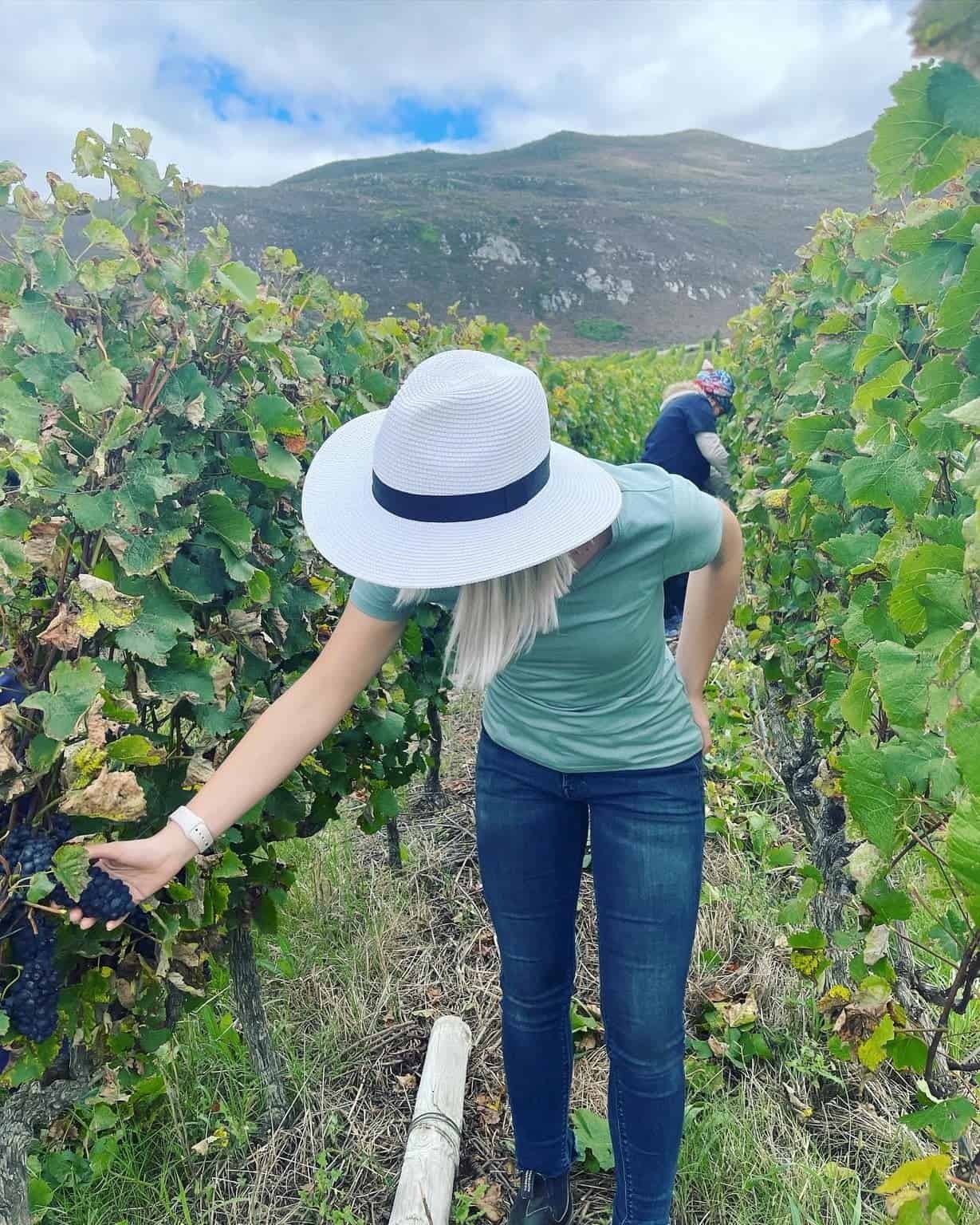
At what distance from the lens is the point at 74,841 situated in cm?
136

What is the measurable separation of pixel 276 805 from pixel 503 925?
60cm

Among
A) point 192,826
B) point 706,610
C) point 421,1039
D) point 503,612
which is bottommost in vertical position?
point 421,1039

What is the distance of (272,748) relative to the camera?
148 cm

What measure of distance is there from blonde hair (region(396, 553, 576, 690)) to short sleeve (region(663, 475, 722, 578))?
0.24 metres

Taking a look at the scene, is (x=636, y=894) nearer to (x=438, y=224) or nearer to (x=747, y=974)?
(x=747, y=974)

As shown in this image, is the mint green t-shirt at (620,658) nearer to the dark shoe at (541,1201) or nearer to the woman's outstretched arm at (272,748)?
the woman's outstretched arm at (272,748)

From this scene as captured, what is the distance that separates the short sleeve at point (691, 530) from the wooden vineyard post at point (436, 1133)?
1491 millimetres

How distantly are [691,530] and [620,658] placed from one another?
28 cm

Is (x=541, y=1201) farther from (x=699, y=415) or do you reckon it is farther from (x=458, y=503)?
(x=699, y=415)

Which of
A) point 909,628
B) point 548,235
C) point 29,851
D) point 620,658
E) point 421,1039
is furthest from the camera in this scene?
point 548,235

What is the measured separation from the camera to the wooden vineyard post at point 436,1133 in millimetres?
1972

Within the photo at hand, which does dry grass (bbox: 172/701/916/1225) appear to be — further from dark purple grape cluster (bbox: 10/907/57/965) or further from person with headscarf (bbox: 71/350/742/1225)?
dark purple grape cluster (bbox: 10/907/57/965)

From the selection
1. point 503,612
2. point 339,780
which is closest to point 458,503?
point 503,612

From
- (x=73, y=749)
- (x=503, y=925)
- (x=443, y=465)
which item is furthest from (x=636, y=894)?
(x=73, y=749)
